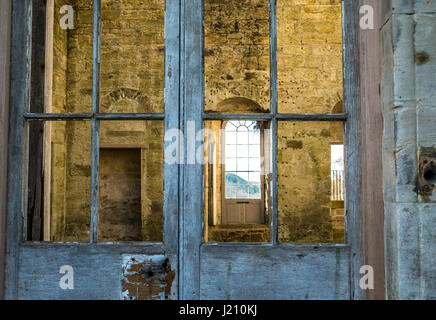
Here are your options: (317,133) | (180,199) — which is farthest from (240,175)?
(180,199)

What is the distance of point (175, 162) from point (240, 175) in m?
5.88

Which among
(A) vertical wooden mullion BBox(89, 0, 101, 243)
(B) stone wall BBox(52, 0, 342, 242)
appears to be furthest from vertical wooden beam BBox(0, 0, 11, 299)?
(B) stone wall BBox(52, 0, 342, 242)

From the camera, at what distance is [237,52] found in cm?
627

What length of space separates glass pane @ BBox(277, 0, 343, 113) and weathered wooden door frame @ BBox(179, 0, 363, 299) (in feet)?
15.5

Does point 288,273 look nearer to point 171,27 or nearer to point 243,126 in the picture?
point 171,27

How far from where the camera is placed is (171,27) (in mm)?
1318

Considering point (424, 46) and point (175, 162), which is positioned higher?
point (424, 46)

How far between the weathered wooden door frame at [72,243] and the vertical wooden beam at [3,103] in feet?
0.06

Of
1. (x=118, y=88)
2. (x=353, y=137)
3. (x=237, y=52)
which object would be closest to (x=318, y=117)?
(x=353, y=137)

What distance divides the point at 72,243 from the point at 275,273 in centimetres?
79

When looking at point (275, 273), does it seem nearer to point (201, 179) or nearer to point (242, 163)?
point (201, 179)
